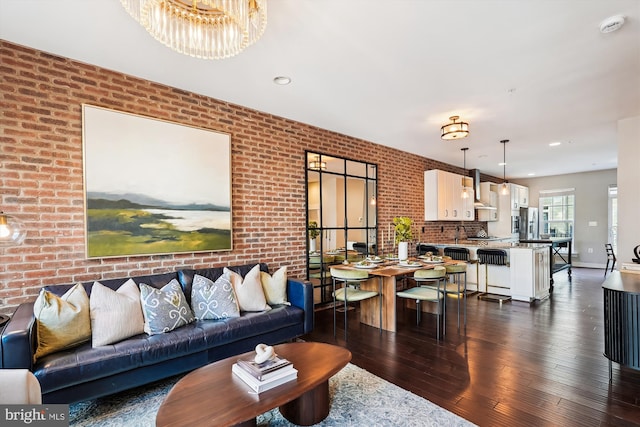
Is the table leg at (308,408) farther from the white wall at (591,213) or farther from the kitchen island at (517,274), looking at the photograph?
the white wall at (591,213)

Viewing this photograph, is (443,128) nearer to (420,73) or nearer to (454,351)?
(420,73)

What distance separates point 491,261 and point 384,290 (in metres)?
2.60

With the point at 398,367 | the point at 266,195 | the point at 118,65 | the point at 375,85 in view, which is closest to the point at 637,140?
the point at 375,85

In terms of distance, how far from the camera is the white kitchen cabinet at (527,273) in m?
5.02

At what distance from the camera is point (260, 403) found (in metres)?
1.63

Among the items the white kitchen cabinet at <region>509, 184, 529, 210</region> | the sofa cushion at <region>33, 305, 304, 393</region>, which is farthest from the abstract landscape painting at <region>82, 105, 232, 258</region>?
the white kitchen cabinet at <region>509, 184, 529, 210</region>

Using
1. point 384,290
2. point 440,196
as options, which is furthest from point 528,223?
point 384,290

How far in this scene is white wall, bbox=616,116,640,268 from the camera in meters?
3.91

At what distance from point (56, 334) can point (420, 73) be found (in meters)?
3.68

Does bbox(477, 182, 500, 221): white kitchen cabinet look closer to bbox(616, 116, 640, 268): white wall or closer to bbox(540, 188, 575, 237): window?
bbox(540, 188, 575, 237): window

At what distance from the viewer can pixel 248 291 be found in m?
3.17

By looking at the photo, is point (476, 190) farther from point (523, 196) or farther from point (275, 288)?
point (275, 288)

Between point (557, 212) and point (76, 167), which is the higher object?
point (76, 167)

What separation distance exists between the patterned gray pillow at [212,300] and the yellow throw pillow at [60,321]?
83 cm
